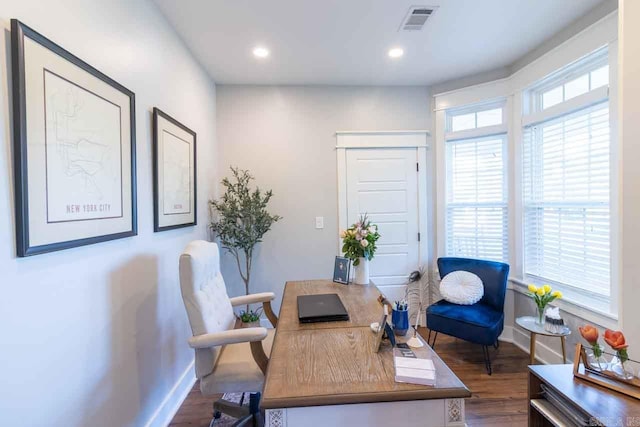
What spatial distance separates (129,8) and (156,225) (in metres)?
1.25

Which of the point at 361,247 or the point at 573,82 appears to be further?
the point at 573,82

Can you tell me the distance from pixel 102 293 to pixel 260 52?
222cm

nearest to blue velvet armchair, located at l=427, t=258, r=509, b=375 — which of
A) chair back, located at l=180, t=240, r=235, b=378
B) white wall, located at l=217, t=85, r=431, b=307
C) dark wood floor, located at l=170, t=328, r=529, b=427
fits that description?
dark wood floor, located at l=170, t=328, r=529, b=427

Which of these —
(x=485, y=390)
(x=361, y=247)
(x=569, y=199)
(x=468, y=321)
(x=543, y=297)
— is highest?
(x=569, y=199)

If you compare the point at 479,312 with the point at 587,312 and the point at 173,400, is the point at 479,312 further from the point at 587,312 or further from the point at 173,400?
the point at 173,400

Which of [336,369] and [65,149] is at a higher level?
[65,149]

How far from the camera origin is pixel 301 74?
3127 mm

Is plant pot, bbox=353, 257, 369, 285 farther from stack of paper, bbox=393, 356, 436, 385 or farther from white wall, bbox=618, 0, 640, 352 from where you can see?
white wall, bbox=618, 0, 640, 352

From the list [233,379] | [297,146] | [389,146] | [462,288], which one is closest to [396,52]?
[389,146]

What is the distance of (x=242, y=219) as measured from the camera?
306 centimetres

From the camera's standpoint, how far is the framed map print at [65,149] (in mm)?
1027

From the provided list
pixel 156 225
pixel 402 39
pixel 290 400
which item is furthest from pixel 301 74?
pixel 290 400

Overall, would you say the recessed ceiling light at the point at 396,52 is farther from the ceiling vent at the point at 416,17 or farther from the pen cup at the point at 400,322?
the pen cup at the point at 400,322

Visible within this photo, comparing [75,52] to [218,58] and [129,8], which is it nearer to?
[129,8]
